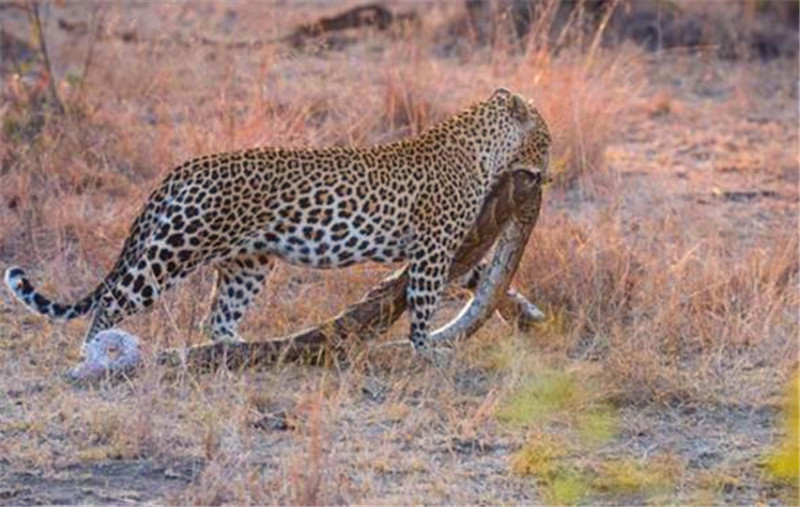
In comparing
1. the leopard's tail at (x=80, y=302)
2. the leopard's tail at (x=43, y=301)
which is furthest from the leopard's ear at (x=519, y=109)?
the leopard's tail at (x=43, y=301)

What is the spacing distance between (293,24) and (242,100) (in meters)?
3.44

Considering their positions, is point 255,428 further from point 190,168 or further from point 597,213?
point 597,213

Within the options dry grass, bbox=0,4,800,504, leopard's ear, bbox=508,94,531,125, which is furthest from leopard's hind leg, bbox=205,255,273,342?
leopard's ear, bbox=508,94,531,125

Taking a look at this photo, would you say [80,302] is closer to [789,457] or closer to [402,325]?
[402,325]

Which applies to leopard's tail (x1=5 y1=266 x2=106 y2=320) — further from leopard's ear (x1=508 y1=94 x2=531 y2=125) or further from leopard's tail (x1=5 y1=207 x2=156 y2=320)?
leopard's ear (x1=508 y1=94 x2=531 y2=125)

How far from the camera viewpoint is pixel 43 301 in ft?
28.8

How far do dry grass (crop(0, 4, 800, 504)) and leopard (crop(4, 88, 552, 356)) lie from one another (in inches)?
8.7

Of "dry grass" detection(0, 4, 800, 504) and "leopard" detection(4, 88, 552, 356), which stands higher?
"leopard" detection(4, 88, 552, 356)

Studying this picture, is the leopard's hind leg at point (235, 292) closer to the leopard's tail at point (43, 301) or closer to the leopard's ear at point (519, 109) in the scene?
the leopard's tail at point (43, 301)

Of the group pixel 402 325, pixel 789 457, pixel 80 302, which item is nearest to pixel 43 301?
pixel 80 302

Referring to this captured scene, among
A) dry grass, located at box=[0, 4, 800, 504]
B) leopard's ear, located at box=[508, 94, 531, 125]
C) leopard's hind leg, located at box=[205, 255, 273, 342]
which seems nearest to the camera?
dry grass, located at box=[0, 4, 800, 504]

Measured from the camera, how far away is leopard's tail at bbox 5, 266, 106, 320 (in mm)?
8766

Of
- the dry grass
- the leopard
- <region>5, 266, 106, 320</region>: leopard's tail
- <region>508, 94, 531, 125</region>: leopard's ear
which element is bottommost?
the dry grass

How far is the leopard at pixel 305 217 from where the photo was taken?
28.5ft
